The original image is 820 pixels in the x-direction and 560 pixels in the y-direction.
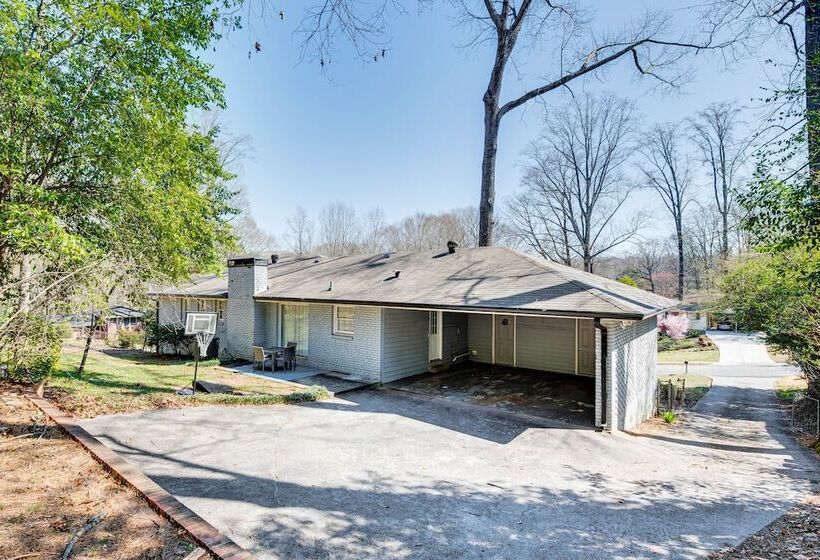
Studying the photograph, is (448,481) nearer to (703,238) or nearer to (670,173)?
(670,173)

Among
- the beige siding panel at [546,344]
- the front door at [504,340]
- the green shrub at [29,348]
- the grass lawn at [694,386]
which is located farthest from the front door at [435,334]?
the green shrub at [29,348]

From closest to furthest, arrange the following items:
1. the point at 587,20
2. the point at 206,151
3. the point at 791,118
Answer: the point at 791,118 → the point at 206,151 → the point at 587,20

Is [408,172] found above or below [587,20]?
below

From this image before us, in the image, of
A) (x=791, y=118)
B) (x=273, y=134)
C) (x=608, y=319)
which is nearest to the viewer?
(x=791, y=118)

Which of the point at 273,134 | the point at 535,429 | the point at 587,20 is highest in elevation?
the point at 587,20

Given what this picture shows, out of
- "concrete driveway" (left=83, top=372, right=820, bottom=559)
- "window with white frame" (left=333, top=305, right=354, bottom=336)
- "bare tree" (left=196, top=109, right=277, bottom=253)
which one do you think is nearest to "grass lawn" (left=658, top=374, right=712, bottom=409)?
"concrete driveway" (left=83, top=372, right=820, bottom=559)

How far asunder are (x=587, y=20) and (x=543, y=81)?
2892mm

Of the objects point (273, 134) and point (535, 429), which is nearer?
point (535, 429)

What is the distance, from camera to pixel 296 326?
15.1 meters

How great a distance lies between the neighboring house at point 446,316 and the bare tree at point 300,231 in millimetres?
27688

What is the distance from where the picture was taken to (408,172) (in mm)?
30188

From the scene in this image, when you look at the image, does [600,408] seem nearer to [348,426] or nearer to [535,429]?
[535,429]

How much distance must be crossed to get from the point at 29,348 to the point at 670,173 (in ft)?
143

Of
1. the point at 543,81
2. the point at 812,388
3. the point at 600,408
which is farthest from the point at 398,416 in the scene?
the point at 543,81
